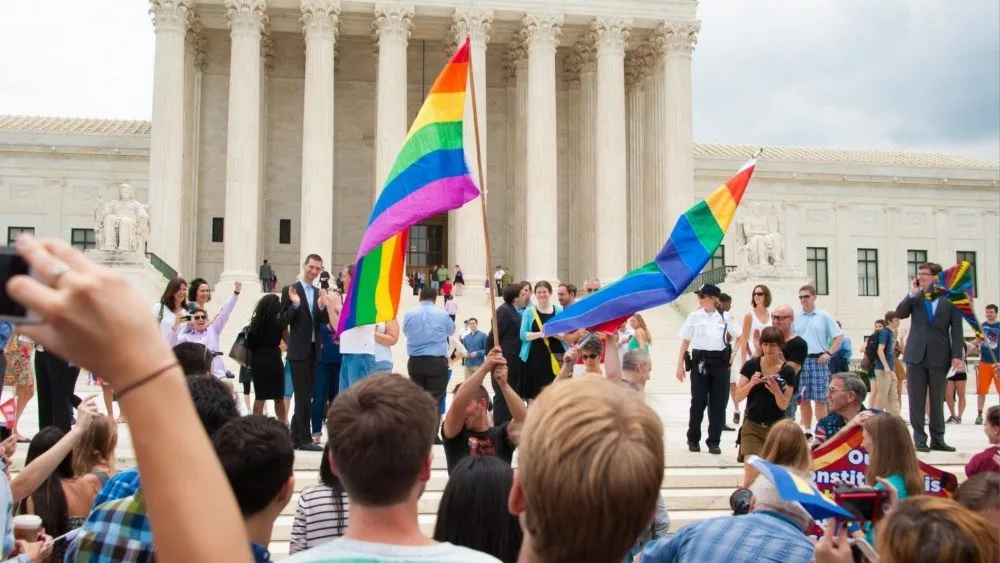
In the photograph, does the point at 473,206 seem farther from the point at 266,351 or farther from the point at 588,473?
the point at 588,473

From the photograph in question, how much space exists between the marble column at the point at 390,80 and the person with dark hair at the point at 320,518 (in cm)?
2775

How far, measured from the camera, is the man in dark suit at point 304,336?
995 cm

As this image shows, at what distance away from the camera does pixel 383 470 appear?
2.36 metres

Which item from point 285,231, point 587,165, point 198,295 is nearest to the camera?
point 198,295

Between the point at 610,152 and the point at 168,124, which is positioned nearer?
the point at 168,124

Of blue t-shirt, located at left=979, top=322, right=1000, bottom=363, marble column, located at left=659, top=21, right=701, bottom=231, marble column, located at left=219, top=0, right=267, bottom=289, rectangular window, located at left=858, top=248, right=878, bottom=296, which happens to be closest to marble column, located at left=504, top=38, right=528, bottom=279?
marble column, located at left=659, top=21, right=701, bottom=231

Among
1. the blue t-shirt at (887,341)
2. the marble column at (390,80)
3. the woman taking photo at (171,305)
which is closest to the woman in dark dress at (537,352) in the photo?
the woman taking photo at (171,305)

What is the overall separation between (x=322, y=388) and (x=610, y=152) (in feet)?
78.6

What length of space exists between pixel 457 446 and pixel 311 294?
451 cm

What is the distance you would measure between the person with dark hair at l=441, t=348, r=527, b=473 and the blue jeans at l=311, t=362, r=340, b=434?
4606mm

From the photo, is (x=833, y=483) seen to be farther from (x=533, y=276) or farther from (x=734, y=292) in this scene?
(x=533, y=276)

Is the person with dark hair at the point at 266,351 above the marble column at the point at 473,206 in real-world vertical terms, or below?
below

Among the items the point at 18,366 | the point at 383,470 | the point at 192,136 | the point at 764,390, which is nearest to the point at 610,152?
the point at 192,136

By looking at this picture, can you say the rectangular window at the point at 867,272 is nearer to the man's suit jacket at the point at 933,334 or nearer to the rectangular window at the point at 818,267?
the rectangular window at the point at 818,267
